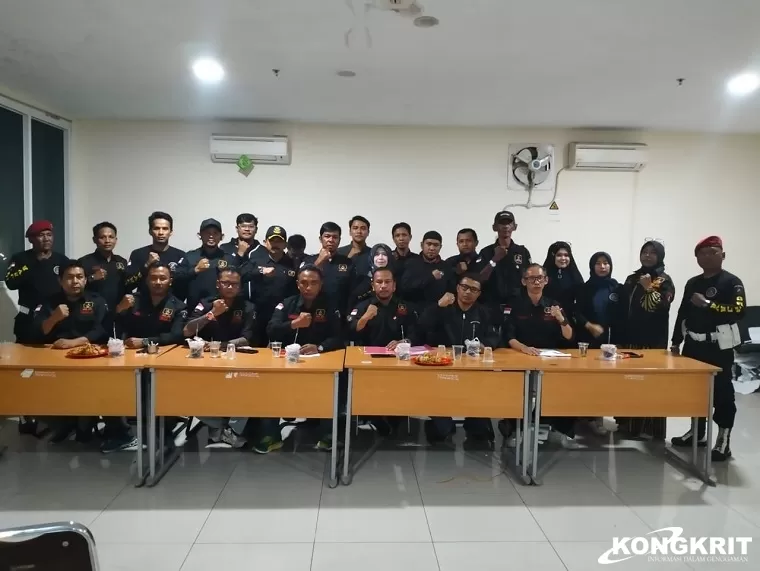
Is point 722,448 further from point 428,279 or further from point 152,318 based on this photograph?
point 152,318

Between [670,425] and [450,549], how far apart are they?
3.01 m

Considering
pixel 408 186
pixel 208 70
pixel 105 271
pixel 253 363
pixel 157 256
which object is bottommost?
pixel 253 363

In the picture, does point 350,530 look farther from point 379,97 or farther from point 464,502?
point 379,97

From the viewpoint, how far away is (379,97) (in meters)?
4.82

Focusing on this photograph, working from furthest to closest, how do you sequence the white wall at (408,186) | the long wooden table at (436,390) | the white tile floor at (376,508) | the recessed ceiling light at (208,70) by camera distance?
the white wall at (408,186) → the recessed ceiling light at (208,70) → the long wooden table at (436,390) → the white tile floor at (376,508)

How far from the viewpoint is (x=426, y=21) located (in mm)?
3184

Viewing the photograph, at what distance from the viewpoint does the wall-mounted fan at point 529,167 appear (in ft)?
19.4

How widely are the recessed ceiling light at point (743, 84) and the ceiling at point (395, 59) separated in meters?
0.10

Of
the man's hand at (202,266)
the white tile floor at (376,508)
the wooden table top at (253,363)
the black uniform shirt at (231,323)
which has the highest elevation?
the man's hand at (202,266)

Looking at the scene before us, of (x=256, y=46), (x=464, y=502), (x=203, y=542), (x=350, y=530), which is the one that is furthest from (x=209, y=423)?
(x=256, y=46)

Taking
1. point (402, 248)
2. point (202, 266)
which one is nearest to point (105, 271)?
point (202, 266)

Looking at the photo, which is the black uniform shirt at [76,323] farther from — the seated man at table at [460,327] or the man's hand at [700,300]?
the man's hand at [700,300]

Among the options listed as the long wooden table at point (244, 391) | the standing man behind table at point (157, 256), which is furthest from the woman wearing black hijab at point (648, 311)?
the standing man behind table at point (157, 256)

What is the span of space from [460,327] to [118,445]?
268 centimetres
